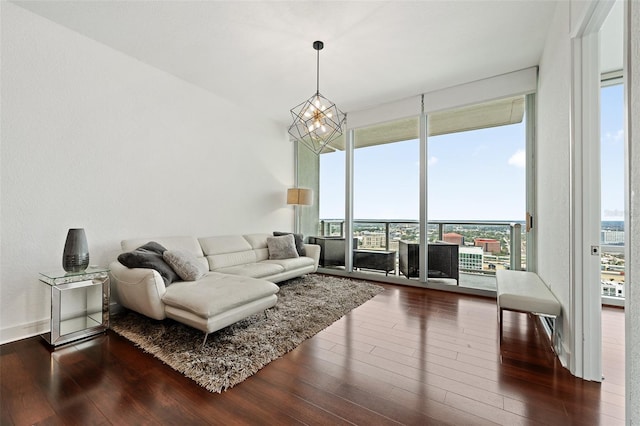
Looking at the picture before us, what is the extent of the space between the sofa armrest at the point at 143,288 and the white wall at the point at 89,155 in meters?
0.61

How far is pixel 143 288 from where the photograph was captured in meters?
2.34

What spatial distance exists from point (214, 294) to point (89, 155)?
6.86 ft

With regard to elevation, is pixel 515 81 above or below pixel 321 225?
above

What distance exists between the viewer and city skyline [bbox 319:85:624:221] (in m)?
2.96

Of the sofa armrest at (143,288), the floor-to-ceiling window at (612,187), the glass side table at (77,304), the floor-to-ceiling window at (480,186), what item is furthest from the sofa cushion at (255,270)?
the floor-to-ceiling window at (612,187)

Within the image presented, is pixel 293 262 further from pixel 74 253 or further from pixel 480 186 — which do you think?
pixel 480 186

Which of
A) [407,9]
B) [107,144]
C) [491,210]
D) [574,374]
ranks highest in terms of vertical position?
[407,9]

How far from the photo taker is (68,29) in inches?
104

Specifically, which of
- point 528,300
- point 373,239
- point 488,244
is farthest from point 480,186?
point 528,300

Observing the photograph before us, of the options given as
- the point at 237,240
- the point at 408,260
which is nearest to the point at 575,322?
the point at 408,260

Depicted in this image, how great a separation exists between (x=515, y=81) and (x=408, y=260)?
9.43 ft

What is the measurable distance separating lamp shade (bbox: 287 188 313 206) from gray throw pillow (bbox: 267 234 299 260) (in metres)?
0.85

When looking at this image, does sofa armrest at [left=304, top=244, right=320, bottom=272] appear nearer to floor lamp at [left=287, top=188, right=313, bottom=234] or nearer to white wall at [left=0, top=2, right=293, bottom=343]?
floor lamp at [left=287, top=188, right=313, bottom=234]

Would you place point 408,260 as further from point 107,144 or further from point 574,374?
point 107,144
